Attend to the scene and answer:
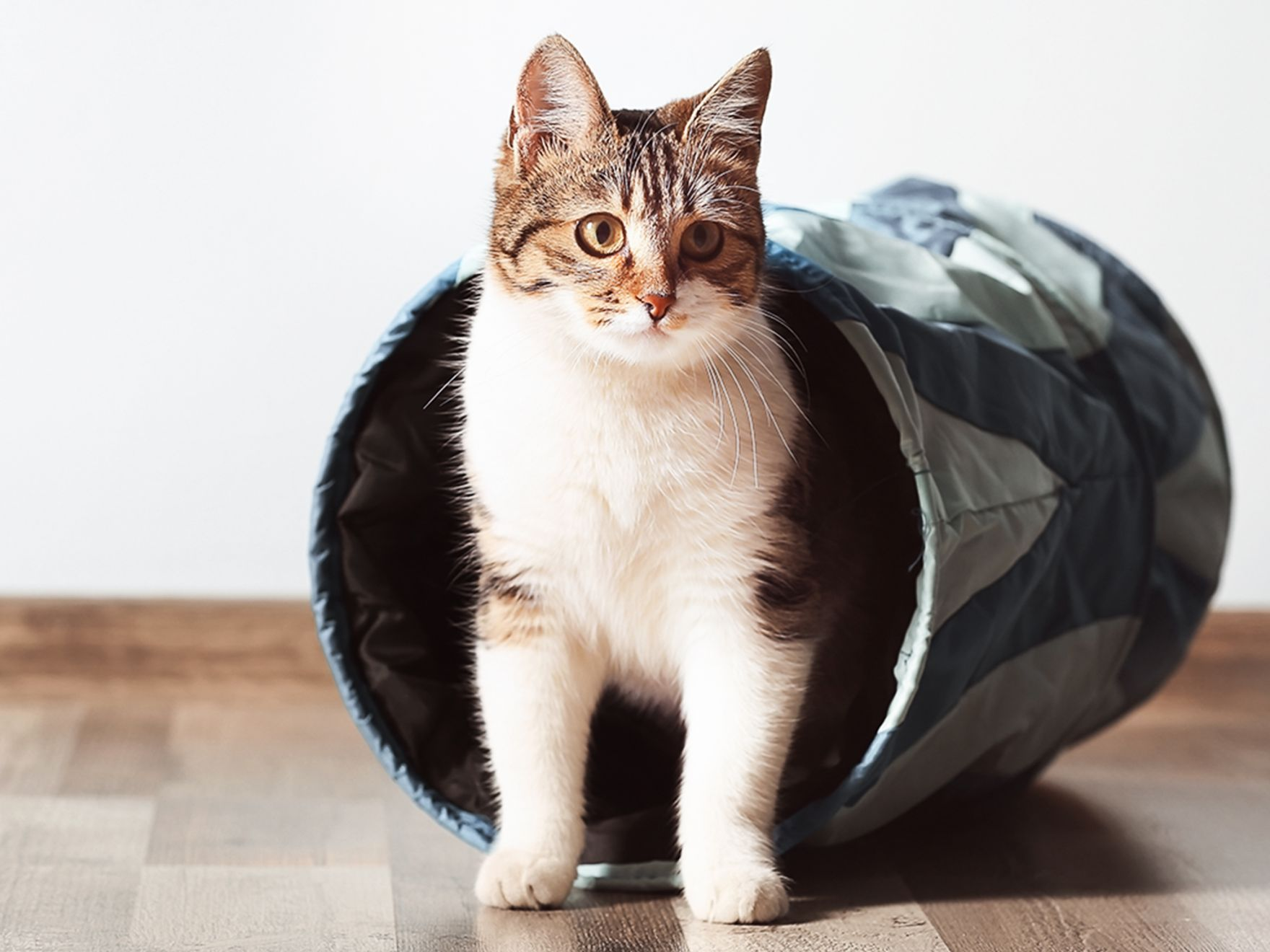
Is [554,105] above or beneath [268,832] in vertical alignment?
above

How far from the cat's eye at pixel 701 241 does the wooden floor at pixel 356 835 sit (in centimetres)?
57

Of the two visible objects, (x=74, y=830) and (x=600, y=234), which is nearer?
(x=600, y=234)

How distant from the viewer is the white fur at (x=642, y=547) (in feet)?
4.40

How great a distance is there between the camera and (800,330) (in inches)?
62.2

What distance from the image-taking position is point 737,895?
1318 mm

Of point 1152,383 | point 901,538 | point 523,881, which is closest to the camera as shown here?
point 523,881

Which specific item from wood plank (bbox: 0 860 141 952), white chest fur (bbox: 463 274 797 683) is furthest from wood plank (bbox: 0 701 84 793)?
white chest fur (bbox: 463 274 797 683)

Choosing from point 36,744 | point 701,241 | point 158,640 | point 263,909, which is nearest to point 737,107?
point 701,241

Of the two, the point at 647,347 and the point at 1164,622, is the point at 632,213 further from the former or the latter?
the point at 1164,622

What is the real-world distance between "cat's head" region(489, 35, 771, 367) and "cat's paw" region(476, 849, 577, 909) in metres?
0.45

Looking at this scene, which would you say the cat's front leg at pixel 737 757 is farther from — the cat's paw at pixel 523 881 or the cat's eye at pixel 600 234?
the cat's eye at pixel 600 234

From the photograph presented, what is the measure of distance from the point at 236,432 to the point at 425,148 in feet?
1.63

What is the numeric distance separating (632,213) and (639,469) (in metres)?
0.22

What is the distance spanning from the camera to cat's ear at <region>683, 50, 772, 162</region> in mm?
1350
